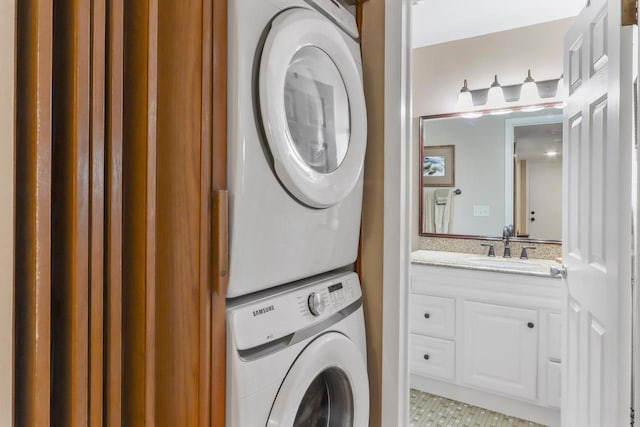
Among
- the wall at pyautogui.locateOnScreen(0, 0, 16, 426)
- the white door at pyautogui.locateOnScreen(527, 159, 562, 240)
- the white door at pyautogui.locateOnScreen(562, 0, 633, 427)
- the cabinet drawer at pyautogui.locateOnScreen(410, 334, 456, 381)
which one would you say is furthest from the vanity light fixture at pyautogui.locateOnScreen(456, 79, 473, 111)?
the wall at pyautogui.locateOnScreen(0, 0, 16, 426)

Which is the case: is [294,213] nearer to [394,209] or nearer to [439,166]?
[394,209]

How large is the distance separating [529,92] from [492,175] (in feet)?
1.99

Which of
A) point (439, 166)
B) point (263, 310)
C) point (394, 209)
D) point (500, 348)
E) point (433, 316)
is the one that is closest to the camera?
point (263, 310)

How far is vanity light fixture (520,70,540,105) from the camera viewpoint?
8.78 ft

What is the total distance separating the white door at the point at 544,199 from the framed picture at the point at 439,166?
1.71 ft

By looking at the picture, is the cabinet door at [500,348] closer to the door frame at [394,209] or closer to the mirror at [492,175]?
the mirror at [492,175]

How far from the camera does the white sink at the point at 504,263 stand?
7.81 feet

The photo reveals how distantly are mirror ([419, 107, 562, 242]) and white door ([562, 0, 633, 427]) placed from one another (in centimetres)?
93

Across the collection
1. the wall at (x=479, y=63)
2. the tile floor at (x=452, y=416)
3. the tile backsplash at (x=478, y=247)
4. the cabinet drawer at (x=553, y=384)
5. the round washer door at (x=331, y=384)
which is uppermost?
the wall at (x=479, y=63)

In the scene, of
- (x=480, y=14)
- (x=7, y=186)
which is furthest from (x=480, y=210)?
(x=7, y=186)

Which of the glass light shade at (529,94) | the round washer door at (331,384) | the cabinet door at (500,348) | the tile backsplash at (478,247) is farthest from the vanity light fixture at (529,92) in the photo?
the round washer door at (331,384)

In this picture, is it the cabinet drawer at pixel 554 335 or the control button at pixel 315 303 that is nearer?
the control button at pixel 315 303

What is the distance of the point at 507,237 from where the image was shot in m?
2.76

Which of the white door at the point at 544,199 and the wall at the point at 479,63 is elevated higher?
the wall at the point at 479,63
